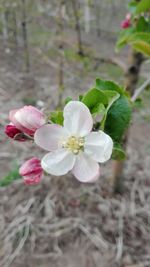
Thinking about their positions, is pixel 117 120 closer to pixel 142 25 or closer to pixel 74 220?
pixel 142 25

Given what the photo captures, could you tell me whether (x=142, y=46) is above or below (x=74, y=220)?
above

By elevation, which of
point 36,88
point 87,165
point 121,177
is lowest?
point 36,88

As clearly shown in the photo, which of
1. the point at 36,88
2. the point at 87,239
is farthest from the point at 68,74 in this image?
the point at 87,239

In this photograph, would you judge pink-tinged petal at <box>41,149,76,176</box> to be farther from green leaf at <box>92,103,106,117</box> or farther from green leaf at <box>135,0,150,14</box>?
green leaf at <box>135,0,150,14</box>

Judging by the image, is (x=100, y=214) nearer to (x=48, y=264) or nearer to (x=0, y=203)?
(x=48, y=264)

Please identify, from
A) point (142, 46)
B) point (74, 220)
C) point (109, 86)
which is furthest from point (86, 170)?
point (74, 220)

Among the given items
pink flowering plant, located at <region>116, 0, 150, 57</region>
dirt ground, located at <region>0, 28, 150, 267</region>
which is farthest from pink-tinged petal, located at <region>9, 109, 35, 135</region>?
dirt ground, located at <region>0, 28, 150, 267</region>

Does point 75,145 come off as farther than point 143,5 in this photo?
No
